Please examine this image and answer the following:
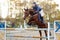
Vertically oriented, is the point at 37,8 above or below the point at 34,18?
above

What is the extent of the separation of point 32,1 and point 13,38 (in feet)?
2.27

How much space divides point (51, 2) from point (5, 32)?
0.91 m

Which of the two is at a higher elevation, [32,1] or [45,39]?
[32,1]

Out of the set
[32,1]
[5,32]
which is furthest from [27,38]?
[32,1]

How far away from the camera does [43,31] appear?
119 inches

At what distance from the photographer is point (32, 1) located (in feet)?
10.00

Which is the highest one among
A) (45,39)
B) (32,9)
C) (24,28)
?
(32,9)

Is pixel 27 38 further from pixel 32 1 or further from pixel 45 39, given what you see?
pixel 32 1

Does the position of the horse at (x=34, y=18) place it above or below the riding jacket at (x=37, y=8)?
below

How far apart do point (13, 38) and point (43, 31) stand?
514mm

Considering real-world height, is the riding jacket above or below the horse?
above

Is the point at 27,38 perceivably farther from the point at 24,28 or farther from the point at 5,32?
the point at 5,32

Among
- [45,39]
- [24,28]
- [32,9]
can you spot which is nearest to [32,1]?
[32,9]

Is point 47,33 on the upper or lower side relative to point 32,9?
lower
